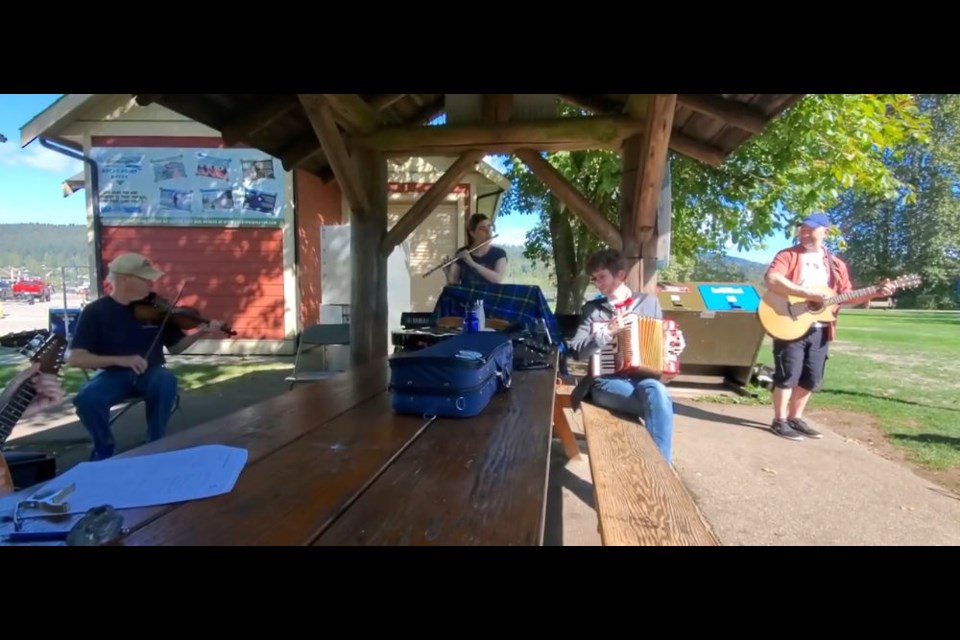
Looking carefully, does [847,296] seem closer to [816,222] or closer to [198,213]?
[816,222]

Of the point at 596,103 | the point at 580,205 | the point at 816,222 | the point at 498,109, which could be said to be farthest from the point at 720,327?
the point at 498,109

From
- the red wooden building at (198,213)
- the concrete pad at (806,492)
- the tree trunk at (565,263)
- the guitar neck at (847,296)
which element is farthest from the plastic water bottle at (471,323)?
the tree trunk at (565,263)

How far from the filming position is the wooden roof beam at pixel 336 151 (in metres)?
3.63

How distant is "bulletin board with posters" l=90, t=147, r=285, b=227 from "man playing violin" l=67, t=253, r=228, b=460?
5.46 m

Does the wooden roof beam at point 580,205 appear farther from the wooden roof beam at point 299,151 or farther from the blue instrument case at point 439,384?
the blue instrument case at point 439,384

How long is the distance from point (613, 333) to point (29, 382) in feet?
Result: 10.9

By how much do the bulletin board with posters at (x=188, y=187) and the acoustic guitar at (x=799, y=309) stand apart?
24.1ft

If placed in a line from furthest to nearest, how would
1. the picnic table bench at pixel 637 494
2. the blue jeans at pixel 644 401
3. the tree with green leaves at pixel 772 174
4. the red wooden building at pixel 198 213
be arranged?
1. the red wooden building at pixel 198 213
2. the tree with green leaves at pixel 772 174
3. the blue jeans at pixel 644 401
4. the picnic table bench at pixel 637 494

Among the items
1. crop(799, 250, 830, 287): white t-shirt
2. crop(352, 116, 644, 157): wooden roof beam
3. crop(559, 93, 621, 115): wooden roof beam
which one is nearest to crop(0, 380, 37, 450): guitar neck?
crop(352, 116, 644, 157): wooden roof beam

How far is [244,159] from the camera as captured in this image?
862 cm

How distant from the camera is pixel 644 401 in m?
3.23

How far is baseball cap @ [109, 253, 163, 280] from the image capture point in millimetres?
3428
